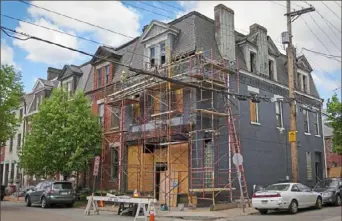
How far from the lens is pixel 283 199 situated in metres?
17.3

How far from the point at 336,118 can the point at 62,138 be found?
19.0 metres

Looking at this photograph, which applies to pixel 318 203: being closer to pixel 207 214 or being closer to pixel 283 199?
pixel 283 199

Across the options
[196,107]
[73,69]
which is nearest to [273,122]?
[196,107]

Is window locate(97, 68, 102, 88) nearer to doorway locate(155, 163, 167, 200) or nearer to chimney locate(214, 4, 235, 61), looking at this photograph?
doorway locate(155, 163, 167, 200)

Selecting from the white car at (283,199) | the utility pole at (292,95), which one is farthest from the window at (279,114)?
the white car at (283,199)

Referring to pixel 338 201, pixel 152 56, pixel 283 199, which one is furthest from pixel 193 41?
pixel 338 201

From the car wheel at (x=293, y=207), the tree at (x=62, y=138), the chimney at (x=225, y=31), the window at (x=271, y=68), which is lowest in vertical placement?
the car wheel at (x=293, y=207)

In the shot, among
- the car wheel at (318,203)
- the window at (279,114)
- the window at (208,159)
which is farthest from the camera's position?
the window at (279,114)

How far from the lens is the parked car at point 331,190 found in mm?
20552

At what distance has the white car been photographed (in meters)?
17.3

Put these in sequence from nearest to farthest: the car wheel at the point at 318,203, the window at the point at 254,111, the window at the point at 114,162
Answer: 1. the car wheel at the point at 318,203
2. the window at the point at 254,111
3. the window at the point at 114,162

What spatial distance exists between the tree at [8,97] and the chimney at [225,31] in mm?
12666

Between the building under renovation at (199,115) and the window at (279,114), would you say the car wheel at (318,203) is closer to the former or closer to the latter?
the building under renovation at (199,115)

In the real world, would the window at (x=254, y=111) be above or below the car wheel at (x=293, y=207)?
above
